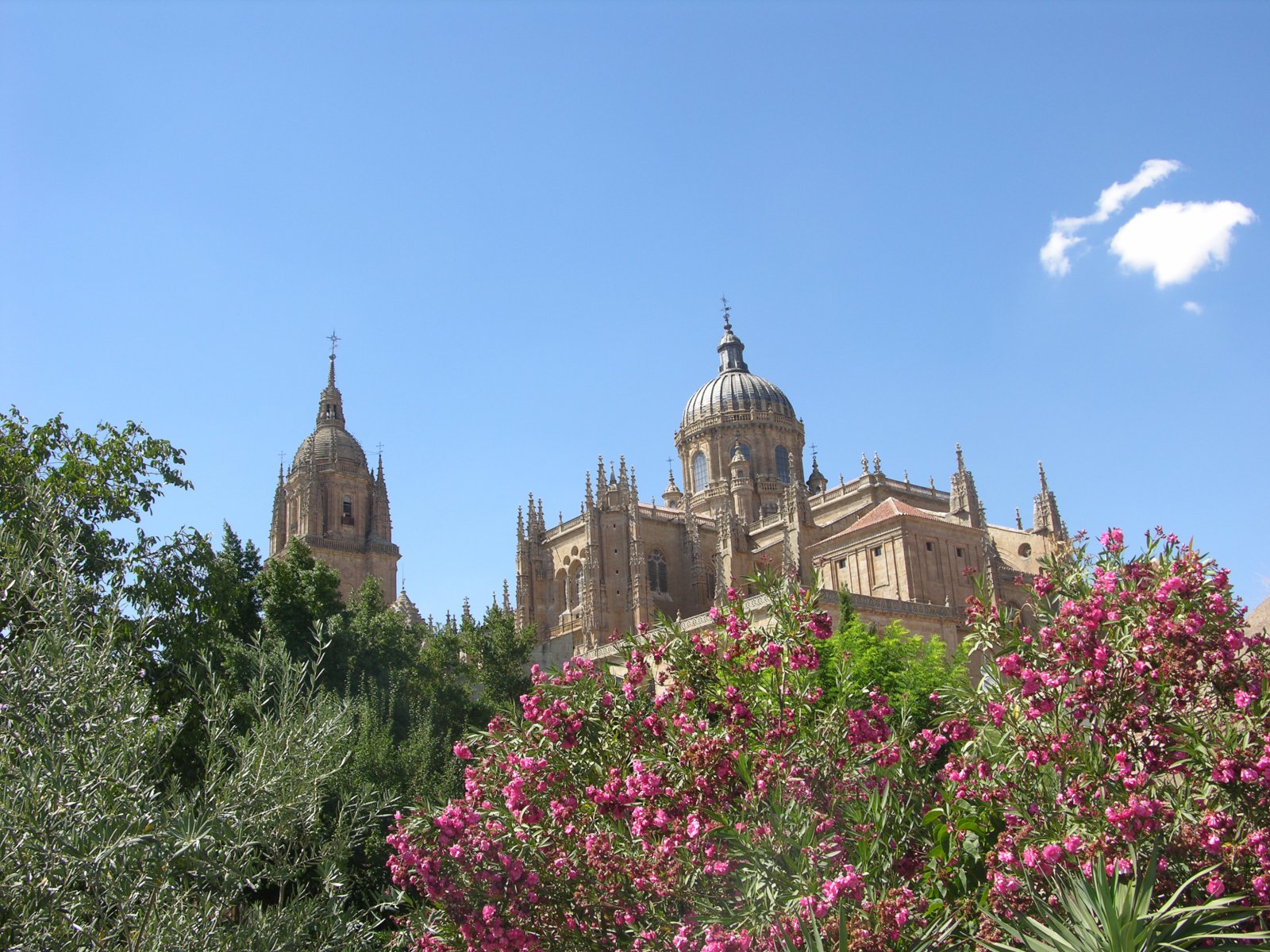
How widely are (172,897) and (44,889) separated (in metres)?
1.07

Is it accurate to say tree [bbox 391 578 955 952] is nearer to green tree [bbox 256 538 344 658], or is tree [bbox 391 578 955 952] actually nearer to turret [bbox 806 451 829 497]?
green tree [bbox 256 538 344 658]

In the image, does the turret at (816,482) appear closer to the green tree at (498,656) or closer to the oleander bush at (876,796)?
the green tree at (498,656)

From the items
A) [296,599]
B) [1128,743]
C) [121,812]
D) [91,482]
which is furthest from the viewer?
[296,599]

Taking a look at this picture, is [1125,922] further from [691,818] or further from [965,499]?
[965,499]

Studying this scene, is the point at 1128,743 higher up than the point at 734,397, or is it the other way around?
the point at 734,397

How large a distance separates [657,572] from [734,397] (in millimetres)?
12900

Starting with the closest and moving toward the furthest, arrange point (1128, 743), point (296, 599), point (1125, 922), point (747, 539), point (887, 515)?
point (1125, 922), point (1128, 743), point (296, 599), point (887, 515), point (747, 539)

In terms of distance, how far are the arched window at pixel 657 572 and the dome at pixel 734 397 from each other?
36.7 feet

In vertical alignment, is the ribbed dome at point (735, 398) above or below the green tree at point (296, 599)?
above

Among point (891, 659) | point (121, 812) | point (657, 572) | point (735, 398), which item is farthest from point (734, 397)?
point (121, 812)

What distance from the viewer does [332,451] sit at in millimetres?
64125

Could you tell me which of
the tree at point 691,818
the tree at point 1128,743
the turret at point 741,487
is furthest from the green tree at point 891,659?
the turret at point 741,487

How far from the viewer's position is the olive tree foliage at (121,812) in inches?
307

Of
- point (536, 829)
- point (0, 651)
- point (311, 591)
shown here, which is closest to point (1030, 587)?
point (536, 829)
